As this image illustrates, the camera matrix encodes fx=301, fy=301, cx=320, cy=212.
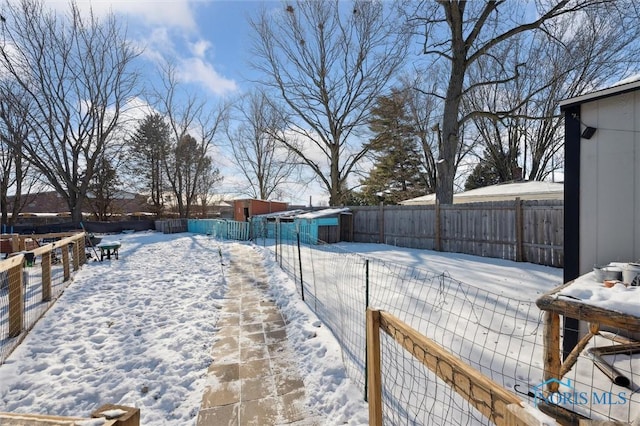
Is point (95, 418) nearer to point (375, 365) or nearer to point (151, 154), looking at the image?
point (375, 365)

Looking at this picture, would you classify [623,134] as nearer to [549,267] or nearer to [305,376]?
[305,376]

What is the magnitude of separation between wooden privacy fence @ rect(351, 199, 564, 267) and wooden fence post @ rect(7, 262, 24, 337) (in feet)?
33.0

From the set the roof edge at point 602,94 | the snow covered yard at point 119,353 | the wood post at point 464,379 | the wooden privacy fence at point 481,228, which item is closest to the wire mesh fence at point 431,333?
the wood post at point 464,379

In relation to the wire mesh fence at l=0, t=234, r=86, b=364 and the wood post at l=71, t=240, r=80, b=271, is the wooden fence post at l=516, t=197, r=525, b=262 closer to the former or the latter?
the wire mesh fence at l=0, t=234, r=86, b=364

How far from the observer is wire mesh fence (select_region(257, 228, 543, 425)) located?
247cm

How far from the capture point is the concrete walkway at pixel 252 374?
2.47 meters

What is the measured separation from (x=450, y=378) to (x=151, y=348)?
11.9 ft

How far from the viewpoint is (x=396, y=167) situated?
23953mm

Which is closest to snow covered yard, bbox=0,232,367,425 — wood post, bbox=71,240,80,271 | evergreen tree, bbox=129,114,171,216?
wood post, bbox=71,240,80,271

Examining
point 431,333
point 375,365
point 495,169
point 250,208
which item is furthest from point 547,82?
point 375,365

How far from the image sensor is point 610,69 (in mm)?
13047

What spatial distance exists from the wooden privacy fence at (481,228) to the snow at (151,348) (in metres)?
0.95

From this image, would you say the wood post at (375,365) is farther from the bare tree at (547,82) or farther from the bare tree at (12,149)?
the bare tree at (12,149)

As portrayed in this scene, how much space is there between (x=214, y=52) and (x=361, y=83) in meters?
9.61
